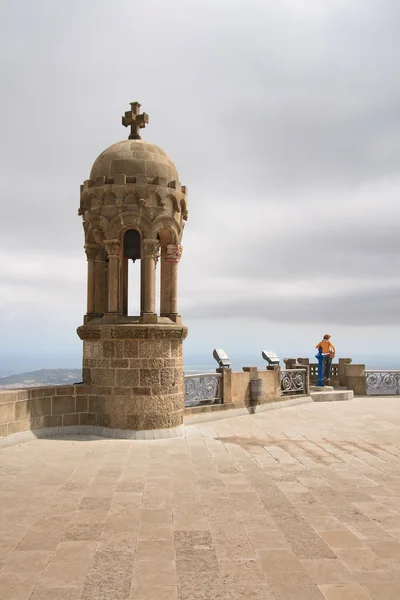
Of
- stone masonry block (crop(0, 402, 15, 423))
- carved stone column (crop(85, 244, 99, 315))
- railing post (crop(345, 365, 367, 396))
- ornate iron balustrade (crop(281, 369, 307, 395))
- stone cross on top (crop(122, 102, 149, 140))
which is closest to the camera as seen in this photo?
stone masonry block (crop(0, 402, 15, 423))

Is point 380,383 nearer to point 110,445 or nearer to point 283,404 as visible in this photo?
point 283,404

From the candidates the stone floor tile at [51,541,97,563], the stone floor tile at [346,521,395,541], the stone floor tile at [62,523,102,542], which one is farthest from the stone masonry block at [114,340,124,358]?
the stone floor tile at [346,521,395,541]

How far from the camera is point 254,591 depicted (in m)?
3.84

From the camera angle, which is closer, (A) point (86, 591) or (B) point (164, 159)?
(A) point (86, 591)

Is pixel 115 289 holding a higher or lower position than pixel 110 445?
higher

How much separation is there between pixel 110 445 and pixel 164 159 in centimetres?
589

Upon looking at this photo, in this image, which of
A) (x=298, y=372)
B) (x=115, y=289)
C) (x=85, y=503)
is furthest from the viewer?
(x=298, y=372)

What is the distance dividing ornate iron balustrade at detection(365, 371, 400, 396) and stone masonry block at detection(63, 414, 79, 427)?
1325cm

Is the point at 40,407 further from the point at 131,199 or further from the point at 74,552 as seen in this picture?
the point at 74,552

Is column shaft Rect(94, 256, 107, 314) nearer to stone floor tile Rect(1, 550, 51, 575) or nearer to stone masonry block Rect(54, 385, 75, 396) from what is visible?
stone masonry block Rect(54, 385, 75, 396)

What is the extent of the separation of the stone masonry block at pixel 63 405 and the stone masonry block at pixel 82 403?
0.33 feet

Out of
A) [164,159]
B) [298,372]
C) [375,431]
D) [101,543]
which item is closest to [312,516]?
[101,543]

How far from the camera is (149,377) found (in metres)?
10.3

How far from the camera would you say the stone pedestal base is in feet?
33.7
